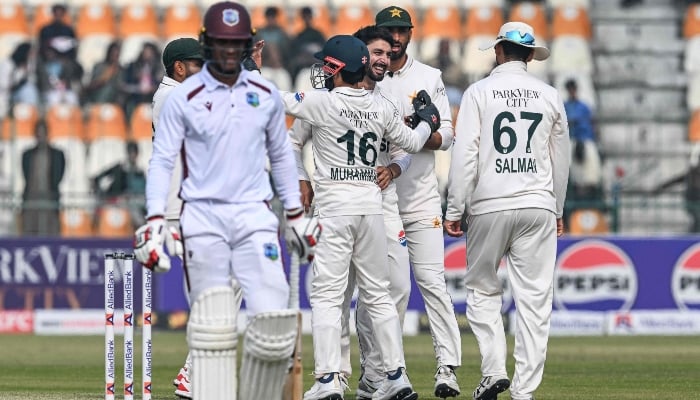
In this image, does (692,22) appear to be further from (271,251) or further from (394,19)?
(271,251)

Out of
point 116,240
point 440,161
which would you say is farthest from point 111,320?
point 440,161

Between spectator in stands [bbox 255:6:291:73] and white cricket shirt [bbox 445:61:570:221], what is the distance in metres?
10.7

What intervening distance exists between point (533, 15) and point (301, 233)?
14.7 meters

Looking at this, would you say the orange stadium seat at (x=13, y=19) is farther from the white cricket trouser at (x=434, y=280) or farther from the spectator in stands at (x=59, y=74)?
the white cricket trouser at (x=434, y=280)

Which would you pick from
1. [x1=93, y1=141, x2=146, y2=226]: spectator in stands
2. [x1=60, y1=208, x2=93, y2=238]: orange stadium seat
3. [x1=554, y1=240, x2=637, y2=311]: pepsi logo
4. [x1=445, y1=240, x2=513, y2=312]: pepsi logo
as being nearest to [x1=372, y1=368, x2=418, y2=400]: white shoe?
[x1=445, y1=240, x2=513, y2=312]: pepsi logo

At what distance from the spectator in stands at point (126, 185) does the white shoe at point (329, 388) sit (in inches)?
359

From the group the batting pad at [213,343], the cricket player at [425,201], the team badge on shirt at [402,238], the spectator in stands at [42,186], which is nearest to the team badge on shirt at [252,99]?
the batting pad at [213,343]

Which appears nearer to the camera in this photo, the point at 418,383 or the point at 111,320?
the point at 111,320

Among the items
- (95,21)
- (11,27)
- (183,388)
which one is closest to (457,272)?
(95,21)

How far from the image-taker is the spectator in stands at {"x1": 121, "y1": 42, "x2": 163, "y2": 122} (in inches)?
762

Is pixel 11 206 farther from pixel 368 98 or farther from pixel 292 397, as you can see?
pixel 292 397

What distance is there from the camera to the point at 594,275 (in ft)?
56.2

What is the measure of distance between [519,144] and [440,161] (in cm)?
983

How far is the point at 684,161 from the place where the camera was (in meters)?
18.5
